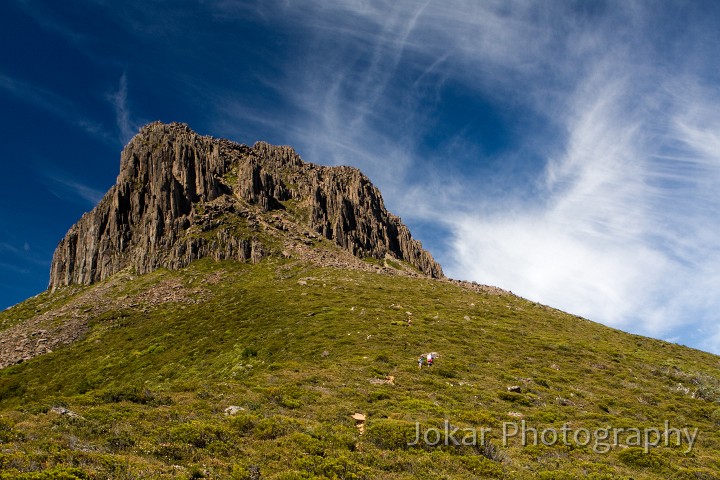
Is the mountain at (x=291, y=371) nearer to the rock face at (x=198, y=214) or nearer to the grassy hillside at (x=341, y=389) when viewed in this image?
the grassy hillside at (x=341, y=389)

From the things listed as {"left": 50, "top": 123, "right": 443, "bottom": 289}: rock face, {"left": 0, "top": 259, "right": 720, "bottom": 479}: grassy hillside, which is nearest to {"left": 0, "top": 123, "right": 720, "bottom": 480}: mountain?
{"left": 0, "top": 259, "right": 720, "bottom": 479}: grassy hillside

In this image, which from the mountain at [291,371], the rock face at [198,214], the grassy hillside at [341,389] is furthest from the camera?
the rock face at [198,214]

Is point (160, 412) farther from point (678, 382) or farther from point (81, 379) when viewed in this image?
point (678, 382)

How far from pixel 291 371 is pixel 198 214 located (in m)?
85.3

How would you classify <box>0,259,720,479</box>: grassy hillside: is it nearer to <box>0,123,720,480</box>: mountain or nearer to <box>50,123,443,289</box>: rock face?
<box>0,123,720,480</box>: mountain

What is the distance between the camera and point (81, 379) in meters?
49.2

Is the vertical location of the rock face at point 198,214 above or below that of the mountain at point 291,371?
above

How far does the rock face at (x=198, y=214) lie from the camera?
3907 inches

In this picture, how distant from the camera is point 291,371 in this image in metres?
34.4

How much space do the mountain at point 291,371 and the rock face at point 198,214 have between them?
73cm

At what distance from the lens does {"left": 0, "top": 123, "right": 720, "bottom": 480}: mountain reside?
16.8 metres

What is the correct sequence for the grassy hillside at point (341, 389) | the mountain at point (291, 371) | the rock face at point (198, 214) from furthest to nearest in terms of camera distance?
the rock face at point (198, 214)
the mountain at point (291, 371)
the grassy hillside at point (341, 389)

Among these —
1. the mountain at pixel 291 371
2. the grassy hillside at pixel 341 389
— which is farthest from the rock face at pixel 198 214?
the grassy hillside at pixel 341 389

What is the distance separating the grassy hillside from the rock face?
22219 mm
